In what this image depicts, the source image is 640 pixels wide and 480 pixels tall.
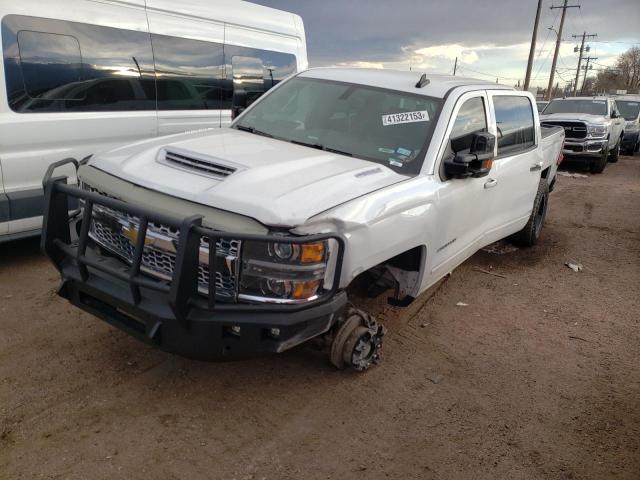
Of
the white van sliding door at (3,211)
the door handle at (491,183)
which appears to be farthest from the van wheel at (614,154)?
the white van sliding door at (3,211)

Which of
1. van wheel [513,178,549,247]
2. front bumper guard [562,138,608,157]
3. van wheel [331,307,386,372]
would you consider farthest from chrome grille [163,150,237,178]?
front bumper guard [562,138,608,157]

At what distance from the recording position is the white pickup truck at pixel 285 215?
8.61 feet

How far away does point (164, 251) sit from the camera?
2.77 meters

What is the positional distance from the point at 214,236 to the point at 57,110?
3305 millimetres

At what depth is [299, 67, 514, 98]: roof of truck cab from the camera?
→ 4082 mm

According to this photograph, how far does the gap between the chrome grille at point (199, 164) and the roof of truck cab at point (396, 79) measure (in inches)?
66.2

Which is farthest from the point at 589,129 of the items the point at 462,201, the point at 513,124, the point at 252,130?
the point at 252,130

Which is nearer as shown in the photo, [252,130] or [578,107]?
[252,130]

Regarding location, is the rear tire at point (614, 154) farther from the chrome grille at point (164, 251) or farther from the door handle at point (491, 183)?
the chrome grille at point (164, 251)

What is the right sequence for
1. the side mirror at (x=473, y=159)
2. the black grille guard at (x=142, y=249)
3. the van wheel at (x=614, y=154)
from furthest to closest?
the van wheel at (x=614, y=154) → the side mirror at (x=473, y=159) → the black grille guard at (x=142, y=249)

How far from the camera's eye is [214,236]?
2436 millimetres

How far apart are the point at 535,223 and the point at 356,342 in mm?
4040

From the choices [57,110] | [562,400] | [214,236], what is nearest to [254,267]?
[214,236]

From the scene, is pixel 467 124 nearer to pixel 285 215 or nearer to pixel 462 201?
pixel 462 201
